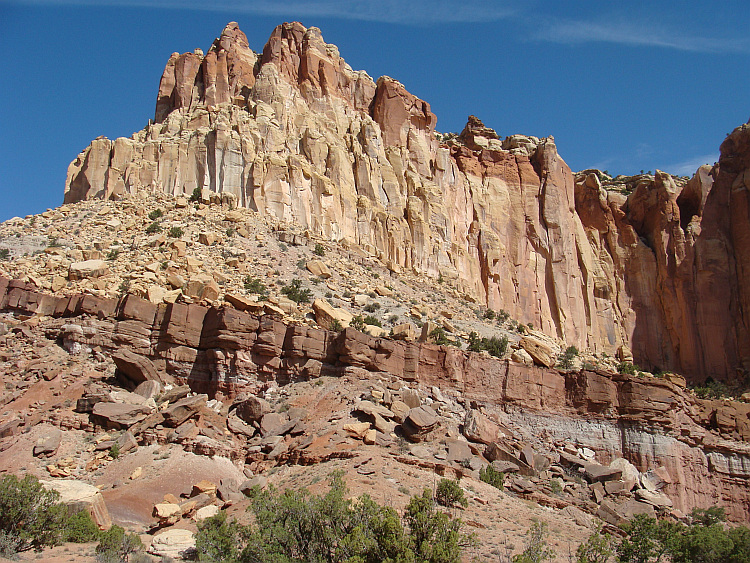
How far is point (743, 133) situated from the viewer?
62031mm

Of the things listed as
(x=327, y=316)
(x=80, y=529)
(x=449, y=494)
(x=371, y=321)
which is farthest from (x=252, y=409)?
(x=371, y=321)

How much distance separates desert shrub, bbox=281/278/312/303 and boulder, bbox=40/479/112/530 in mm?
16196

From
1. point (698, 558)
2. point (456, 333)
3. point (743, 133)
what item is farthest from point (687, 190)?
point (698, 558)

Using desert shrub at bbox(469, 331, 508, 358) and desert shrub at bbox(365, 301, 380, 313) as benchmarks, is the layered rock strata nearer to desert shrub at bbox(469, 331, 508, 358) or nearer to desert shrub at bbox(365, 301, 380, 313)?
desert shrub at bbox(469, 331, 508, 358)

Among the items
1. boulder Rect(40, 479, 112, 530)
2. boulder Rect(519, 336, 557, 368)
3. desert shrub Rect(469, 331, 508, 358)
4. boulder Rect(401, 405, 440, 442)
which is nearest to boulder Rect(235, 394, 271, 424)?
boulder Rect(401, 405, 440, 442)

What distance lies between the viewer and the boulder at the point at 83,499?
15.2m

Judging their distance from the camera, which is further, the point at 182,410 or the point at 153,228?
the point at 153,228

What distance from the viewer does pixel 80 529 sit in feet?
47.0

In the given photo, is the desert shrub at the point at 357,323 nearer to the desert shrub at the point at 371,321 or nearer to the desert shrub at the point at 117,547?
the desert shrub at the point at 371,321

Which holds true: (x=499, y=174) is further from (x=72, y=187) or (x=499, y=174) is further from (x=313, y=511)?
(x=313, y=511)

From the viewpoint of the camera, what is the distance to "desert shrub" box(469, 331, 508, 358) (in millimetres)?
33594

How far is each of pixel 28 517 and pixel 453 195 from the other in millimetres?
50527

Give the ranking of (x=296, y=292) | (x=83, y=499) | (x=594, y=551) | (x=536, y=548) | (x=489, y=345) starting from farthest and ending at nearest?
(x=489, y=345) < (x=296, y=292) < (x=83, y=499) < (x=594, y=551) < (x=536, y=548)

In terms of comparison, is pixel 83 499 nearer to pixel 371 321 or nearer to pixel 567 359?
pixel 371 321
